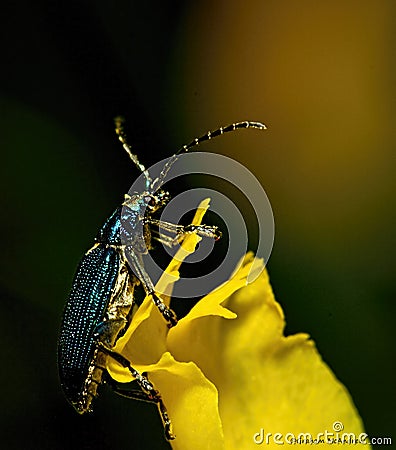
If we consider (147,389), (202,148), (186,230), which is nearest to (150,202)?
(186,230)

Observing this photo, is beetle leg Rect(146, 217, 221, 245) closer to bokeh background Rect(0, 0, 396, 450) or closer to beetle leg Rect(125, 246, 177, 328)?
beetle leg Rect(125, 246, 177, 328)

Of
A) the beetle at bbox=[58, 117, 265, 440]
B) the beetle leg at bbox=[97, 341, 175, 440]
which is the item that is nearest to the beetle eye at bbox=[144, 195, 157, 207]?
the beetle at bbox=[58, 117, 265, 440]

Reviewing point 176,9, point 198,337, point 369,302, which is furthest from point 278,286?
point 176,9

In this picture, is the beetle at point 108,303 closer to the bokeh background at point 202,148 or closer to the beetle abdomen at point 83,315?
the beetle abdomen at point 83,315

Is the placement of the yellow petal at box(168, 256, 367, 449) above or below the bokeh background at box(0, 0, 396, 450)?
below

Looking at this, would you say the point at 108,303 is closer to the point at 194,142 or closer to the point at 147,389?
the point at 147,389

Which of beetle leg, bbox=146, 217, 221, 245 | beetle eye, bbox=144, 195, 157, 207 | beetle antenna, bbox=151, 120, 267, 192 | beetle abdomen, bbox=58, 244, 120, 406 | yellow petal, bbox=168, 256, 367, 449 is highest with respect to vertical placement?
beetle antenna, bbox=151, 120, 267, 192

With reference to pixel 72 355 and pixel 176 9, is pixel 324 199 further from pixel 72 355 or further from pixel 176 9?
pixel 72 355
